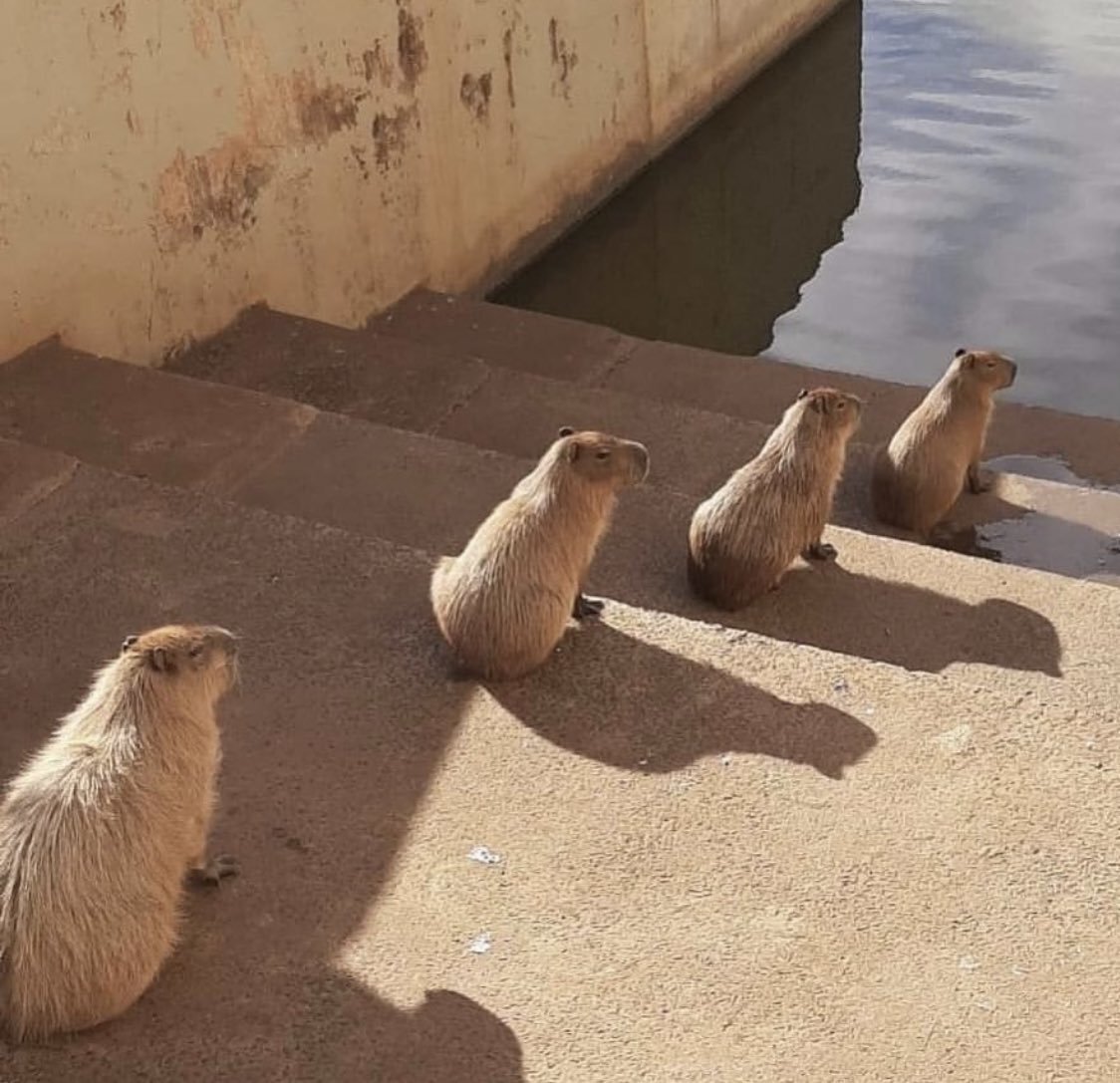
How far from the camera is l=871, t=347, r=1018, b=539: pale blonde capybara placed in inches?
219

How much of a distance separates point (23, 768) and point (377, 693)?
2.58 feet

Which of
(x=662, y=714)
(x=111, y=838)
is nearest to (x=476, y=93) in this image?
(x=662, y=714)

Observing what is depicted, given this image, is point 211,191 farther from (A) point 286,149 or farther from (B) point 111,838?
(B) point 111,838

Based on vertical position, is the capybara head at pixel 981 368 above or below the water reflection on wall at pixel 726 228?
above

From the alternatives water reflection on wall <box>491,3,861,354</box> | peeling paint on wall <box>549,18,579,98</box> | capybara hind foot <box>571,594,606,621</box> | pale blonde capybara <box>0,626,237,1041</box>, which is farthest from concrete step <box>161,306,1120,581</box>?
peeling paint on wall <box>549,18,579,98</box>

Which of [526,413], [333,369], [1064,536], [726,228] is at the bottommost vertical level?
[726,228]

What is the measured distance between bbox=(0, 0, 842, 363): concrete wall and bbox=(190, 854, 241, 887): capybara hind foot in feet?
8.51

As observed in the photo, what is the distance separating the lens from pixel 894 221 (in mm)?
9680

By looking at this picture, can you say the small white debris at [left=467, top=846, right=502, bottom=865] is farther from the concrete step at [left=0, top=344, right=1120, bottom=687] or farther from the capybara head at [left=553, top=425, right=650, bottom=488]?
the concrete step at [left=0, top=344, right=1120, bottom=687]

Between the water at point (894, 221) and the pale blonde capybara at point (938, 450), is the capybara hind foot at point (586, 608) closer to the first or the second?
the pale blonde capybara at point (938, 450)

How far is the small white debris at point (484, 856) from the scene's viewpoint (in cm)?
330

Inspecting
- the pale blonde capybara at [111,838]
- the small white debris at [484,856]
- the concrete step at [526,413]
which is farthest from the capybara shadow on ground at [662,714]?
the concrete step at [526,413]

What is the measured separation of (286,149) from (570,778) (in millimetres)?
3743

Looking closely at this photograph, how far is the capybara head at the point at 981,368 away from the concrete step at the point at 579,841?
1.56 meters
